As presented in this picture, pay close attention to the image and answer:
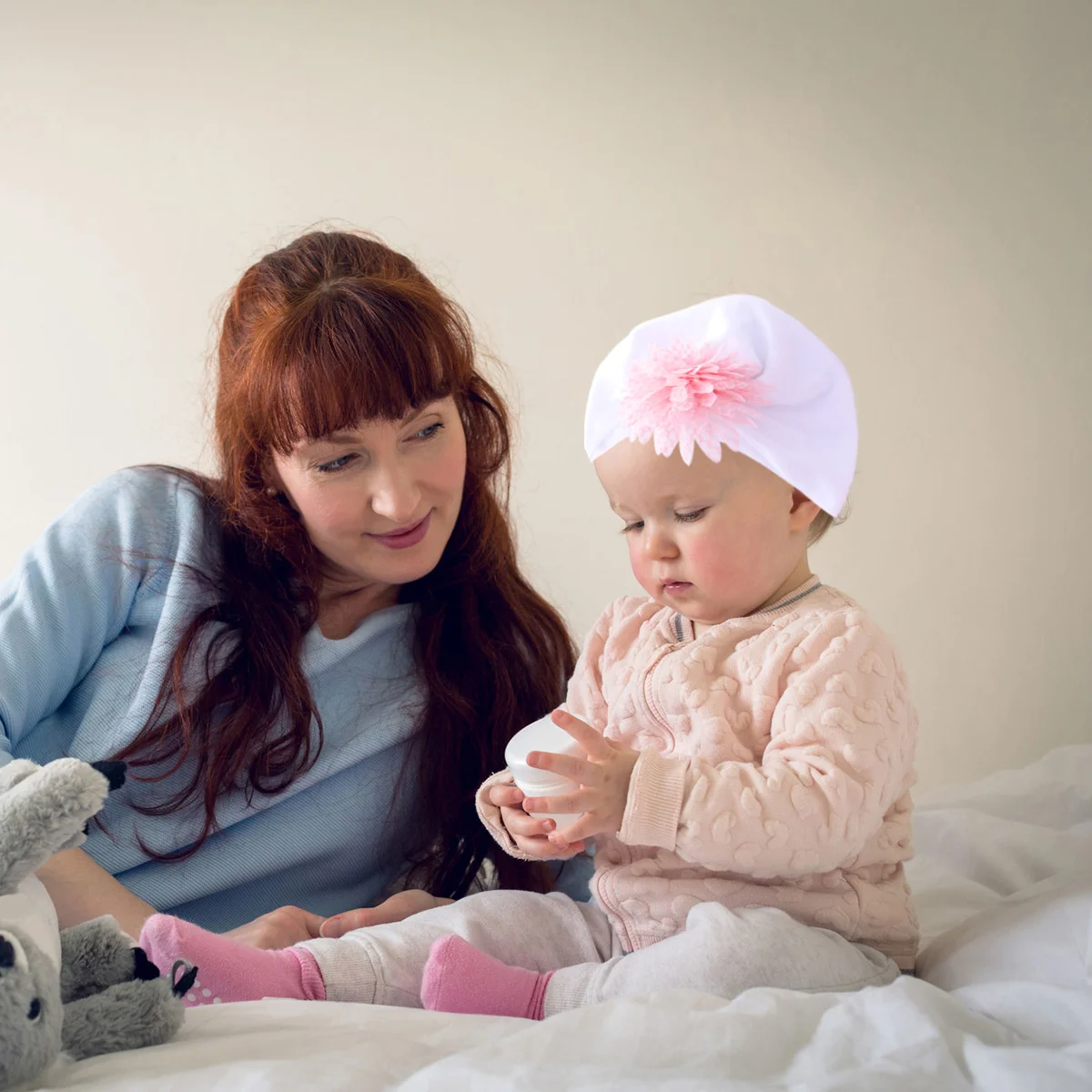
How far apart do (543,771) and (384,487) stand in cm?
44

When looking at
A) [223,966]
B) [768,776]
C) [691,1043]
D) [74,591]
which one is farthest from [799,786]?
[74,591]

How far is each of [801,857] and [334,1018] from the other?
41cm

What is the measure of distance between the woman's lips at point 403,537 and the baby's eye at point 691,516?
370 millimetres

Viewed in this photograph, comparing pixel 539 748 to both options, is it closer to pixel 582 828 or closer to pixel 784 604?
pixel 582 828

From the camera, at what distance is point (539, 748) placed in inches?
40.0

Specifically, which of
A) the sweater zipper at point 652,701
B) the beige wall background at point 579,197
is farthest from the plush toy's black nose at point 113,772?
the beige wall background at point 579,197

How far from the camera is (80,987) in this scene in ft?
2.81

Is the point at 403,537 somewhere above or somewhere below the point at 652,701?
above

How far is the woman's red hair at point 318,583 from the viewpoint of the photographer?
1292 mm

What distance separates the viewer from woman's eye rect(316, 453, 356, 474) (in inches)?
52.2

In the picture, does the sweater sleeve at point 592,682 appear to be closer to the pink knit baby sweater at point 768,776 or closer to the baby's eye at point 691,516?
the pink knit baby sweater at point 768,776

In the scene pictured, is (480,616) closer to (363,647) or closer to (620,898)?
(363,647)

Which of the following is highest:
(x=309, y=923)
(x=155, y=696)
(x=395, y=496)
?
(x=395, y=496)

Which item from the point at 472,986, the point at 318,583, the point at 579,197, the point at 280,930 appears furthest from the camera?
the point at 579,197
